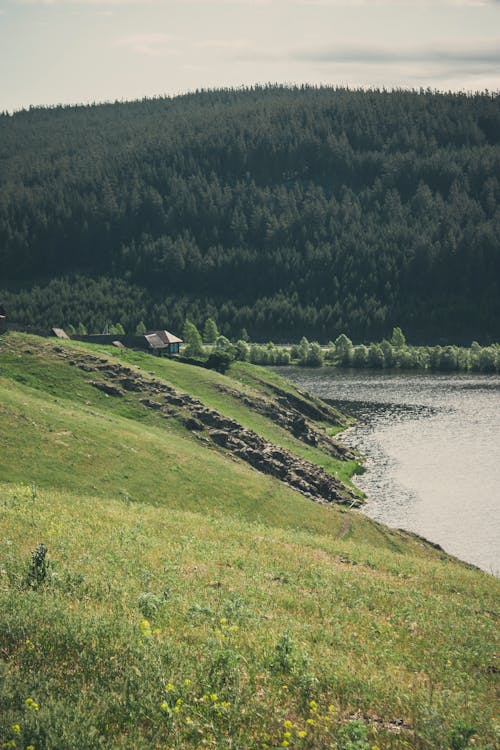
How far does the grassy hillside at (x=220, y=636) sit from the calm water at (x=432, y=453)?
32177mm

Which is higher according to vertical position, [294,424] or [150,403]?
[150,403]

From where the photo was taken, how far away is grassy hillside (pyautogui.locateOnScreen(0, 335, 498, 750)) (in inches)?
650

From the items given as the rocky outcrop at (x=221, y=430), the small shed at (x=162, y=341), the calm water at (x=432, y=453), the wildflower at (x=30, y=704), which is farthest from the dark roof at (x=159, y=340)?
the wildflower at (x=30, y=704)

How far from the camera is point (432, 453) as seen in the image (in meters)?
103

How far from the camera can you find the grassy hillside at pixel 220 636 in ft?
54.1

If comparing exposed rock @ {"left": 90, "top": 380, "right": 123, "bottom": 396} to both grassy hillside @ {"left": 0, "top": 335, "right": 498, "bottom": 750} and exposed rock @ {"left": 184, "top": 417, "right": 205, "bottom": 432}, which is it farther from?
grassy hillside @ {"left": 0, "top": 335, "right": 498, "bottom": 750}

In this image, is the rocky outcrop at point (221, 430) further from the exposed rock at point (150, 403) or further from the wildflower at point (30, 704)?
the wildflower at point (30, 704)

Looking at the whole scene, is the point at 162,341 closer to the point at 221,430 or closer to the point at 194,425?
the point at 221,430

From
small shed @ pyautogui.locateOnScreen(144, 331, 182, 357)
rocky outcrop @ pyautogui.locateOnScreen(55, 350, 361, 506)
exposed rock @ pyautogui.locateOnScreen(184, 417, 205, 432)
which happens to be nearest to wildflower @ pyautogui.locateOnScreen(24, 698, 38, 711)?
rocky outcrop @ pyautogui.locateOnScreen(55, 350, 361, 506)

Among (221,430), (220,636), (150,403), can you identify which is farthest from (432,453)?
(220,636)

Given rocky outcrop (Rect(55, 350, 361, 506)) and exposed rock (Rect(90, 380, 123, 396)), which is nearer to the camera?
rocky outcrop (Rect(55, 350, 361, 506))

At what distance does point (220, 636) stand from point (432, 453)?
86736 millimetres

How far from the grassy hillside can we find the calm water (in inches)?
1267

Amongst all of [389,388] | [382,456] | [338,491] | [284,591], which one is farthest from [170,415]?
[389,388]
